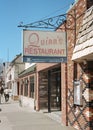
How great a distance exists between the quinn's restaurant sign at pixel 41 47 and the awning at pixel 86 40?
1.20m

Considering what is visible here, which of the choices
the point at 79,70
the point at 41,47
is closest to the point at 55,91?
the point at 79,70

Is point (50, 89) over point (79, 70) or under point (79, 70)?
under

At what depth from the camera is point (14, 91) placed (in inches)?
2085

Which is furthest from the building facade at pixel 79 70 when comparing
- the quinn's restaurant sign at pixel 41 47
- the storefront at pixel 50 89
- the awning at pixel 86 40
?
the storefront at pixel 50 89

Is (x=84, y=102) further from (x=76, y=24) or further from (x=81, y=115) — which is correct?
(x=76, y=24)

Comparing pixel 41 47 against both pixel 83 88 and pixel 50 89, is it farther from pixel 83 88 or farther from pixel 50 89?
pixel 50 89

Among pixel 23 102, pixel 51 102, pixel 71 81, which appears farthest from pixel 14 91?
pixel 71 81

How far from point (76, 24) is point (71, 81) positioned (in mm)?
2334

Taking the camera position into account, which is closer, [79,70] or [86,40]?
[86,40]

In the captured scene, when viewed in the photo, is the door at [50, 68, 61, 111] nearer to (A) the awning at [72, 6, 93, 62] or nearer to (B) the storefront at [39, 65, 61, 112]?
(B) the storefront at [39, 65, 61, 112]

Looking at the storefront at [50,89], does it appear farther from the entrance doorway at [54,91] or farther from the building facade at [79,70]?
the building facade at [79,70]

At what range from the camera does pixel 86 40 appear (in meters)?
11.6

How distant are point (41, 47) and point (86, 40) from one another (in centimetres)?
240

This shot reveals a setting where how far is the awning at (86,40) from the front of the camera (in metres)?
11.2
